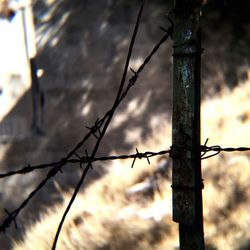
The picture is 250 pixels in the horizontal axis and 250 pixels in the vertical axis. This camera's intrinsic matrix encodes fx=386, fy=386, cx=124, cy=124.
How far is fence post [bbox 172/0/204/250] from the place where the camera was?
1.79 m

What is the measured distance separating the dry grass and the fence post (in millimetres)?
2695

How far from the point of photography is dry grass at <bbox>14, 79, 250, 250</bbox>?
4.44 meters

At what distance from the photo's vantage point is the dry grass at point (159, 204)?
14.6 feet

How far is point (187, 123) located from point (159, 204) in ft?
10.2

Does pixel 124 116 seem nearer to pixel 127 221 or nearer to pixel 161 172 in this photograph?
pixel 161 172

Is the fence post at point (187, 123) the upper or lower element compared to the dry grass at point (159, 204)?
lower

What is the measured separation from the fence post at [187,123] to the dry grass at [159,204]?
8.84ft

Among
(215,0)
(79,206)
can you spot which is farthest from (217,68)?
(79,206)

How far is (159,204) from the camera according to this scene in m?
4.79

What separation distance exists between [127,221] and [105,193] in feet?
1.68

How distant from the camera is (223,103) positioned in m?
5.24

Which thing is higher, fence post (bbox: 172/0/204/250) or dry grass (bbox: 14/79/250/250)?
dry grass (bbox: 14/79/250/250)

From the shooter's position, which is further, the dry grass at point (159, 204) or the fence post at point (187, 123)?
the dry grass at point (159, 204)

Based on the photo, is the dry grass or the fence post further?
the dry grass
